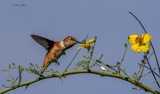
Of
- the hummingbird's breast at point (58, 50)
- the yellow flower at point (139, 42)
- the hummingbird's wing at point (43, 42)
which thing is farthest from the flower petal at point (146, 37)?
the hummingbird's wing at point (43, 42)

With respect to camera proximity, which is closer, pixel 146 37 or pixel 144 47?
pixel 146 37

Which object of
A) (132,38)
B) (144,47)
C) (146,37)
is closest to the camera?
(146,37)

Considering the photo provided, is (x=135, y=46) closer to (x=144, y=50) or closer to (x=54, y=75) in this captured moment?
(x=144, y=50)

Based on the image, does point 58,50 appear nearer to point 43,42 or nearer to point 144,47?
point 43,42

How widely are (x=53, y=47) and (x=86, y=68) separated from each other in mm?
4222

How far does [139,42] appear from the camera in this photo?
130 inches

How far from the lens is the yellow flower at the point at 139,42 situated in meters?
3.11

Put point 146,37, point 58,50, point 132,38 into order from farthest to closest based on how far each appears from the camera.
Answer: point 58,50, point 132,38, point 146,37

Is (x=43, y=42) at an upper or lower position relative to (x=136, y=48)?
lower

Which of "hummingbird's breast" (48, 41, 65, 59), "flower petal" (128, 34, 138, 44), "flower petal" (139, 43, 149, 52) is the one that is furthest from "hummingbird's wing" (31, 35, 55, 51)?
"flower petal" (139, 43, 149, 52)

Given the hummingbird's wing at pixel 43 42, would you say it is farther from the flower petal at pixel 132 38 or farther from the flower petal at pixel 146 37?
the flower petal at pixel 146 37

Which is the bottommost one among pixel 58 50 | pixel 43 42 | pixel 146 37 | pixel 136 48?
pixel 58 50

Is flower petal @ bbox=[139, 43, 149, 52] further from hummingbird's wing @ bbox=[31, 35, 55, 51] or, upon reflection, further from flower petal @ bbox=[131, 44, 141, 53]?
hummingbird's wing @ bbox=[31, 35, 55, 51]

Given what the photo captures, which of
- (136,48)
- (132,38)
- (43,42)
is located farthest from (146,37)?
(43,42)
